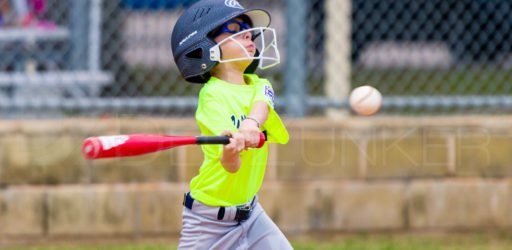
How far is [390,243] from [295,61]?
138 centimetres

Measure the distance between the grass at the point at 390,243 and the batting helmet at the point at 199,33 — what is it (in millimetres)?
1883

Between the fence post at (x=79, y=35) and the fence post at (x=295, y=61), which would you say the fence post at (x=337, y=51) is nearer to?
the fence post at (x=295, y=61)

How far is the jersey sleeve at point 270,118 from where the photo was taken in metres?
3.10

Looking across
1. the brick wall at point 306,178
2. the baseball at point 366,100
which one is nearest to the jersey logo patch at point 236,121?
the baseball at point 366,100

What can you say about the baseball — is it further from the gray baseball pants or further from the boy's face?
the gray baseball pants

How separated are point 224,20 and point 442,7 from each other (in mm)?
2774

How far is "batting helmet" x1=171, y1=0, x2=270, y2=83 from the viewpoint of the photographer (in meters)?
3.09

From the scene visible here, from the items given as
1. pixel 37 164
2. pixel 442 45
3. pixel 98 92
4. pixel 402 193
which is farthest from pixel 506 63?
pixel 37 164

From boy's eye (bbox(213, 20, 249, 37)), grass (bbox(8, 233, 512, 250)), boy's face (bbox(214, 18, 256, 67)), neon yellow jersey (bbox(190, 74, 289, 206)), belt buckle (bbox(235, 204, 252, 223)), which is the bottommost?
grass (bbox(8, 233, 512, 250))

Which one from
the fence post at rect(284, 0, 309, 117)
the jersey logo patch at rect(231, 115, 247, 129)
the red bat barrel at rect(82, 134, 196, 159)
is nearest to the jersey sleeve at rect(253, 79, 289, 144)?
the jersey logo patch at rect(231, 115, 247, 129)

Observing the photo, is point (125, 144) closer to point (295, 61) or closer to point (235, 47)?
point (235, 47)

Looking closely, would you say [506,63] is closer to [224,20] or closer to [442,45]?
[442,45]

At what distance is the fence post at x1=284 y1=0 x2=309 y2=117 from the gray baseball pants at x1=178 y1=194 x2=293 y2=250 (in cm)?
187

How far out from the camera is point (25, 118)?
16.3 feet
